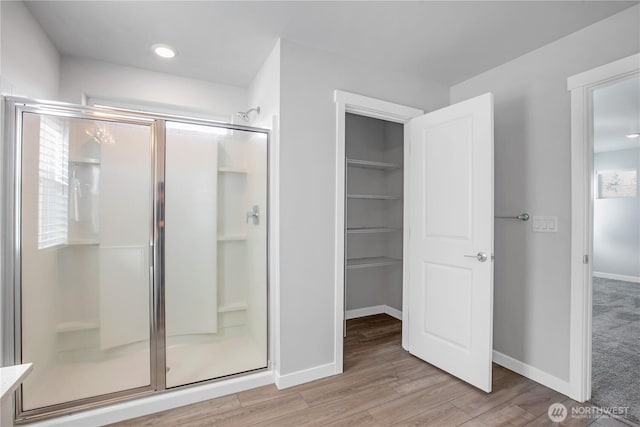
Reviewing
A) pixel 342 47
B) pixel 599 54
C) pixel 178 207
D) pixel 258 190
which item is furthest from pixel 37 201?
pixel 599 54

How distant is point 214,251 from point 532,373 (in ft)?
8.52

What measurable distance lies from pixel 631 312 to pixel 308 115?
4.70m

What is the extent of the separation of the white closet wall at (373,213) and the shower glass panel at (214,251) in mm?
1468

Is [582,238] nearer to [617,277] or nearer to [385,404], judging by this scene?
[385,404]

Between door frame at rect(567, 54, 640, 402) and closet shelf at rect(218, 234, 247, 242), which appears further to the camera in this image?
closet shelf at rect(218, 234, 247, 242)

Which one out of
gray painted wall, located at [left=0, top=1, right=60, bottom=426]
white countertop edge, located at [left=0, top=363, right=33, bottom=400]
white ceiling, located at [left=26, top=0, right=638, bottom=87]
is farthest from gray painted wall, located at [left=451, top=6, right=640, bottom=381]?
gray painted wall, located at [left=0, top=1, right=60, bottom=426]

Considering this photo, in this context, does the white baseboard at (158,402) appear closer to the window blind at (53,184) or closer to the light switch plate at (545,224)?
the window blind at (53,184)

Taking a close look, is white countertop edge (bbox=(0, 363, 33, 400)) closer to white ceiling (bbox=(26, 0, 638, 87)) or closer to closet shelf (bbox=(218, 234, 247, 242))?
closet shelf (bbox=(218, 234, 247, 242))

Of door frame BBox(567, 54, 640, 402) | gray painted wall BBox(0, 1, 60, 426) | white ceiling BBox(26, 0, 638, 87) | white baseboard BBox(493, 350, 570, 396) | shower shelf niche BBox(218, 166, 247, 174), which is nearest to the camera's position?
gray painted wall BBox(0, 1, 60, 426)

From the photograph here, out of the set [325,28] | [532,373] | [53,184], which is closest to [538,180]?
[532,373]

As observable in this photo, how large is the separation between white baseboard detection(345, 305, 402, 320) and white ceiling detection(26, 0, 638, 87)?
2.70 metres

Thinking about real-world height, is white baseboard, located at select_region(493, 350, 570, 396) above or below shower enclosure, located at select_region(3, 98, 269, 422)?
below

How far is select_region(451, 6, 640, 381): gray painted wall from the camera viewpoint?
202cm

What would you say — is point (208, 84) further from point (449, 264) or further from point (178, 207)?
point (449, 264)
